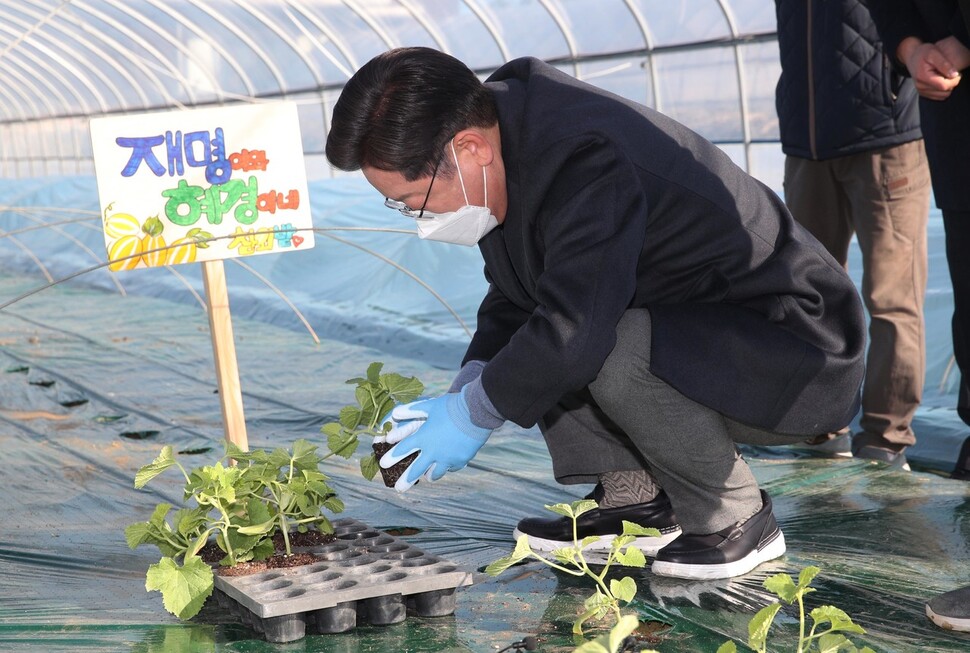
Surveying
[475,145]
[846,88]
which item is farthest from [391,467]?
[846,88]

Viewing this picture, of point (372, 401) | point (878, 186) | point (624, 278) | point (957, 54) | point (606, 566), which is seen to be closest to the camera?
point (606, 566)

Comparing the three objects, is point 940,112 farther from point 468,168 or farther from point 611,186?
point 468,168

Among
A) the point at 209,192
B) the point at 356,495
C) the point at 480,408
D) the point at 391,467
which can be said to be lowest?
the point at 356,495

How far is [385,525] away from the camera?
199cm

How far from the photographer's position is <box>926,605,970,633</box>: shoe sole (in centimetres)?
142

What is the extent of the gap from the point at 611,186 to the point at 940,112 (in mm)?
887

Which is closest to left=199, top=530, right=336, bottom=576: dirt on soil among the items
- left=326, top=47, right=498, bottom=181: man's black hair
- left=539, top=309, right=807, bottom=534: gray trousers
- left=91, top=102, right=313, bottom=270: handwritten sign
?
left=539, top=309, right=807, bottom=534: gray trousers

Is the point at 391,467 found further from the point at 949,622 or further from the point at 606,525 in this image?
the point at 949,622

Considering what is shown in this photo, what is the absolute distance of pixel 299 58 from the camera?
7.82 metres

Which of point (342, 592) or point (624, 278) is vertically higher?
point (624, 278)

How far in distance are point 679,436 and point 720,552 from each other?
204mm

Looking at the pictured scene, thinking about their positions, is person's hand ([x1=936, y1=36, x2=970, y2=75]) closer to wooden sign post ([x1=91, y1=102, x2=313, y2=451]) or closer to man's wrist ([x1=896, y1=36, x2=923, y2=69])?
man's wrist ([x1=896, y1=36, x2=923, y2=69])

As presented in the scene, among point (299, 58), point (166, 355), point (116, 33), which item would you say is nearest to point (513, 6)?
point (299, 58)

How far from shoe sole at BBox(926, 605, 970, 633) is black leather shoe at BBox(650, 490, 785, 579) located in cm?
29
